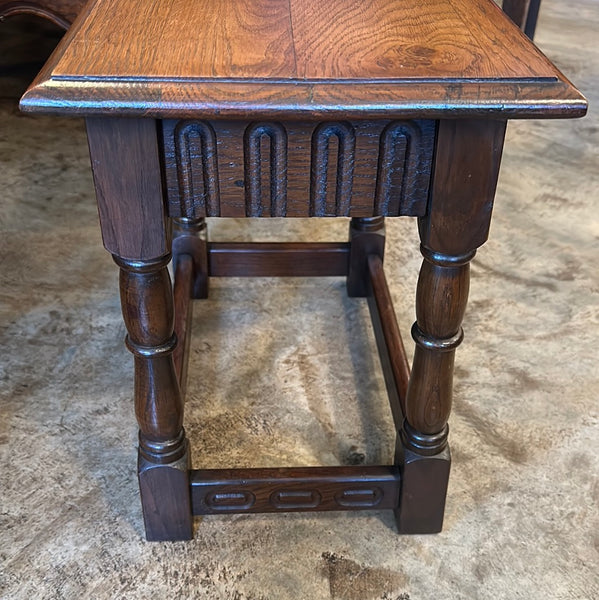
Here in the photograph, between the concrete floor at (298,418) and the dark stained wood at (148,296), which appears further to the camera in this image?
the concrete floor at (298,418)

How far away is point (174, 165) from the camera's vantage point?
0.89m

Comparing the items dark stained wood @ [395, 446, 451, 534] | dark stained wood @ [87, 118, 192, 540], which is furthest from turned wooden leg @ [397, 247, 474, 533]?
dark stained wood @ [87, 118, 192, 540]

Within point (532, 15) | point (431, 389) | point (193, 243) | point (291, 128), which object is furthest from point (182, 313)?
point (532, 15)

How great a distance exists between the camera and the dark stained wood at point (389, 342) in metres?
1.32

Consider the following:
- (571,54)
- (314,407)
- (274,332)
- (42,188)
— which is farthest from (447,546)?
(571,54)

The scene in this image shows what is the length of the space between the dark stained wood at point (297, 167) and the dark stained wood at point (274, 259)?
0.77 metres

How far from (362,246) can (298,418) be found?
445 mm

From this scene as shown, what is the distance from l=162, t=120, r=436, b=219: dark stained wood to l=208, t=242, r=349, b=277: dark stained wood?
0.77 metres

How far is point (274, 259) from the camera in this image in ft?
5.61

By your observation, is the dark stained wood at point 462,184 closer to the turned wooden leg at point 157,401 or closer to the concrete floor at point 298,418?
the turned wooden leg at point 157,401

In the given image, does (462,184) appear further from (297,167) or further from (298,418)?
(298,418)

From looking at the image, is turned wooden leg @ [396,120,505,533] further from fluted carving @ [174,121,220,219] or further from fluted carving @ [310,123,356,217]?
fluted carving @ [174,121,220,219]

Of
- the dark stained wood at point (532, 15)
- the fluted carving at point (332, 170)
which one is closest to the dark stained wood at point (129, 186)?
the fluted carving at point (332, 170)

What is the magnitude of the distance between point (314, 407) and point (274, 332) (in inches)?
10.1
